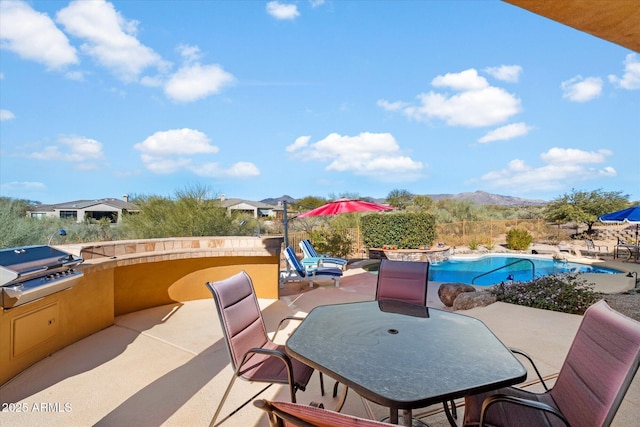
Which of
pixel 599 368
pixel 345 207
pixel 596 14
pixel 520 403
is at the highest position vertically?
pixel 596 14

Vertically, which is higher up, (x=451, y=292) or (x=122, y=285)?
(x=122, y=285)

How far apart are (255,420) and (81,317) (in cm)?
288

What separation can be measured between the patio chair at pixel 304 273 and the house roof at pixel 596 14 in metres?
6.23

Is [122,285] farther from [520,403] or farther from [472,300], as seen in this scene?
[472,300]

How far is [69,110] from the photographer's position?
45.7 feet

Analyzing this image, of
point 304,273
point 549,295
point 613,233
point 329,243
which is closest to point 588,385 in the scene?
point 549,295

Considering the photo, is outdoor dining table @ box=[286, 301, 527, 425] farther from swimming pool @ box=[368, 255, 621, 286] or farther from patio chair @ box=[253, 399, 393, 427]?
swimming pool @ box=[368, 255, 621, 286]

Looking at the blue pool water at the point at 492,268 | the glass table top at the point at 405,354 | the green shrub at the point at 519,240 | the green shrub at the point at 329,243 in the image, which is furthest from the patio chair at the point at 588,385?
the green shrub at the point at 519,240

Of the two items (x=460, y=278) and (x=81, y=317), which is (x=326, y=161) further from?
(x=81, y=317)

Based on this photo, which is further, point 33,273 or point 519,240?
point 519,240

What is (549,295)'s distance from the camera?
535 cm

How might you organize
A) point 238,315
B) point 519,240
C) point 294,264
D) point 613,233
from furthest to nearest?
point 613,233 < point 519,240 < point 294,264 < point 238,315

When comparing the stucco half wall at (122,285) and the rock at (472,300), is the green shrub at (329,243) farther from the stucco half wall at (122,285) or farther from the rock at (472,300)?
the rock at (472,300)

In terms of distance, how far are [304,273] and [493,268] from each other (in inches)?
361
